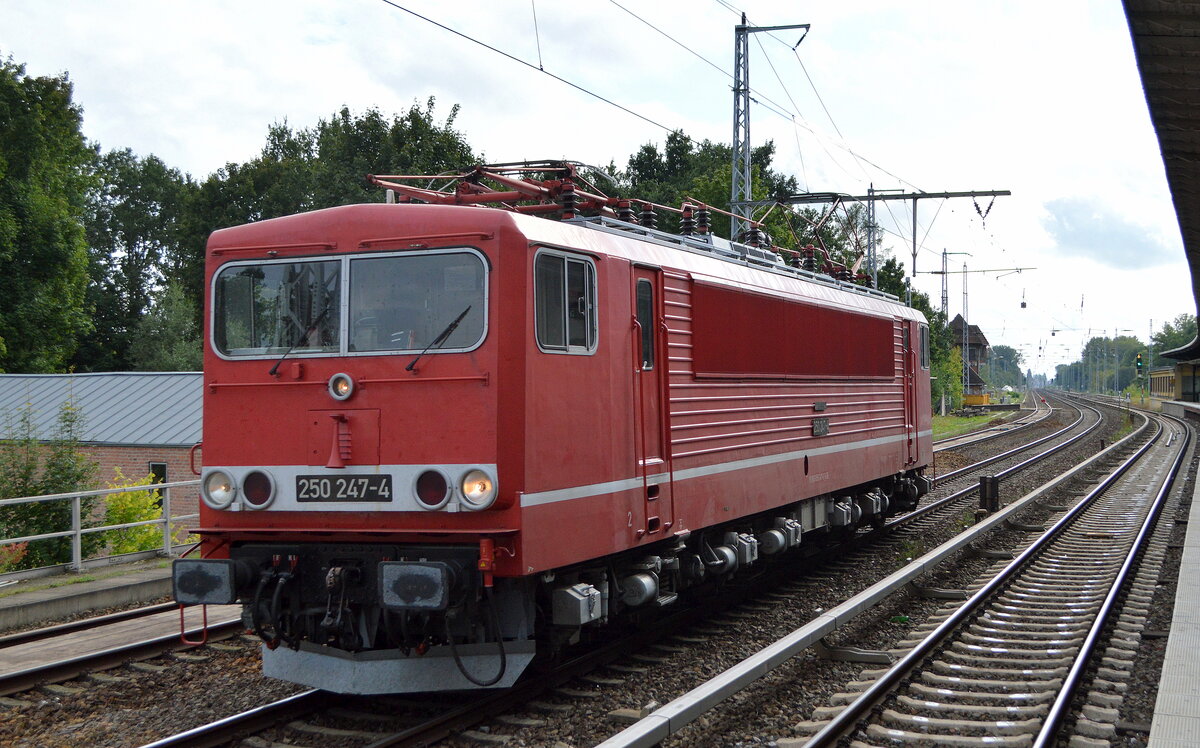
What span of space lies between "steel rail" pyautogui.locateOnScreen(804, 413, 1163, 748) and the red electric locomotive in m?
1.80

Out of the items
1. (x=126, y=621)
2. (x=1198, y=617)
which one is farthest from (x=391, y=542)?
(x=1198, y=617)

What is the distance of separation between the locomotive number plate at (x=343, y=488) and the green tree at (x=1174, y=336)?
141 m

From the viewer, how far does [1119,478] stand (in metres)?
25.6

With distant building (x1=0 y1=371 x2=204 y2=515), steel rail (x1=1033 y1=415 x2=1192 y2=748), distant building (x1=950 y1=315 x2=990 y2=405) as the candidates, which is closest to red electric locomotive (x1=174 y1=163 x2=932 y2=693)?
steel rail (x1=1033 y1=415 x2=1192 y2=748)

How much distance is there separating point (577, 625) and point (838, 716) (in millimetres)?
1829

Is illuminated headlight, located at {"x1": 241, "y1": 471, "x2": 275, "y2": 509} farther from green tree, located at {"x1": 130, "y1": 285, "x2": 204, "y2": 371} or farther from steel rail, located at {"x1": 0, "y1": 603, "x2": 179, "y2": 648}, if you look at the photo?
green tree, located at {"x1": 130, "y1": 285, "x2": 204, "y2": 371}

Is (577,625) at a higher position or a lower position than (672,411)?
lower

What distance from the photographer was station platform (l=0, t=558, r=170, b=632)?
1008 centimetres

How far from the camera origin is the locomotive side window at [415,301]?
22.7 ft

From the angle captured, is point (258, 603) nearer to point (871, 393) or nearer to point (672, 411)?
point (672, 411)

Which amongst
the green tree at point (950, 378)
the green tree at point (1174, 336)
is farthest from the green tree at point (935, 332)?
the green tree at point (1174, 336)

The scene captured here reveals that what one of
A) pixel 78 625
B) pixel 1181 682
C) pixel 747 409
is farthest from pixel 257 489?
pixel 1181 682

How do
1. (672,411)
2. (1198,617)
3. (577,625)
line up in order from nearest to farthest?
(577,625), (672,411), (1198,617)

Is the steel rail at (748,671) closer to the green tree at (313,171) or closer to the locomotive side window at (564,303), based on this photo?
the locomotive side window at (564,303)
